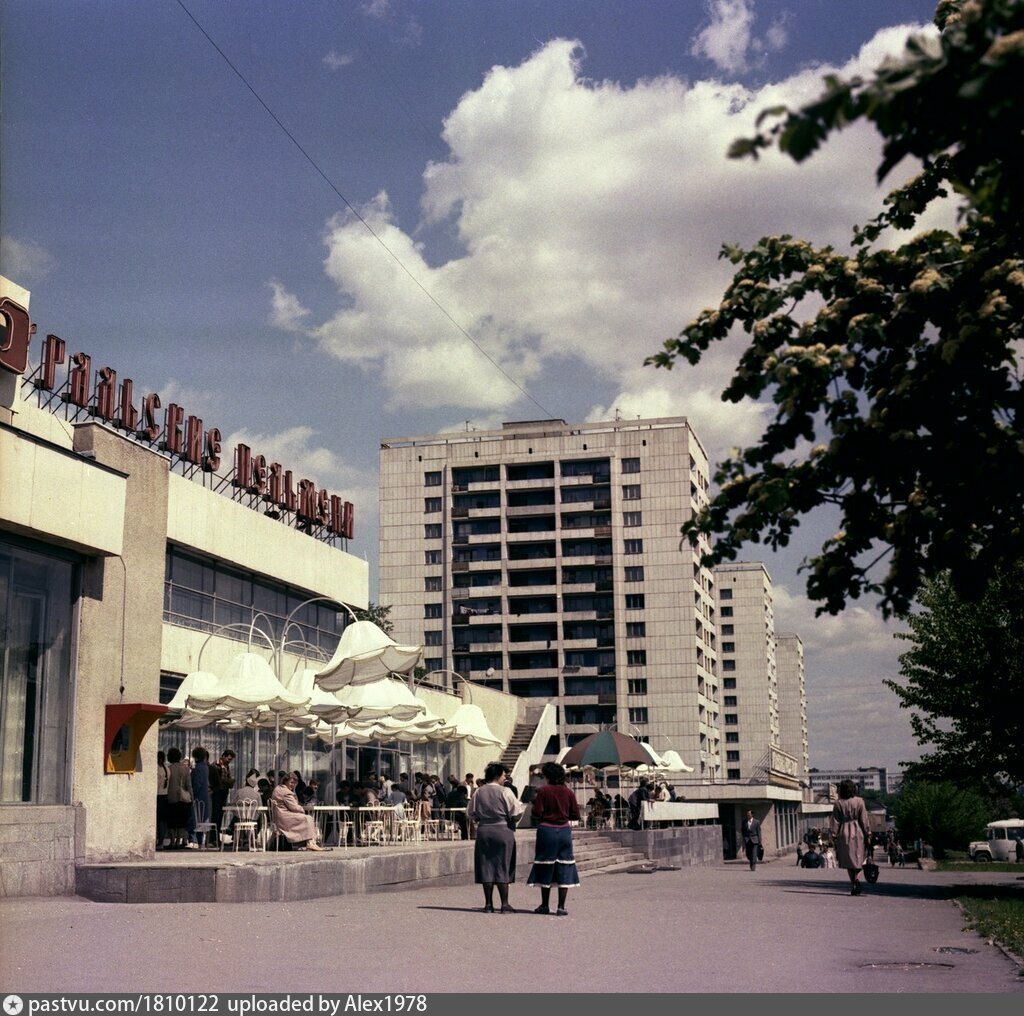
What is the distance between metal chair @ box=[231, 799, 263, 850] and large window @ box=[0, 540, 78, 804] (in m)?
5.24

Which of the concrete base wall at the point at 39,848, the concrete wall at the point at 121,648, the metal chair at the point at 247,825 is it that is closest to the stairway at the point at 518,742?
the metal chair at the point at 247,825

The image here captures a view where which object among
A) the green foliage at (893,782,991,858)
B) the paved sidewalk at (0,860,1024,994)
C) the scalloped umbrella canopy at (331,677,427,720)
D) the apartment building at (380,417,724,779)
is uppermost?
the apartment building at (380,417,724,779)

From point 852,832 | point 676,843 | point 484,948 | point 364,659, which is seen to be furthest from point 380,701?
point 676,843

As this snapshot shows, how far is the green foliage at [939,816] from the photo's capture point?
59594mm

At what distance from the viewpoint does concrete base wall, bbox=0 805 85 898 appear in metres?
15.0

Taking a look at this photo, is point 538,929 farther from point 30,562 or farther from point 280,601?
point 280,601

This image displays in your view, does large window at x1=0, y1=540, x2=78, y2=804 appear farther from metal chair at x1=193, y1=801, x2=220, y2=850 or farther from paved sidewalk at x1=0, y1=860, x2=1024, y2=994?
metal chair at x1=193, y1=801, x2=220, y2=850

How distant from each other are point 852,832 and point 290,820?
8.66 m

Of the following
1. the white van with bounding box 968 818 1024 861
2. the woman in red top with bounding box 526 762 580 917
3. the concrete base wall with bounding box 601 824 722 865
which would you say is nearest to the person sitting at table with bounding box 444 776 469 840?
the concrete base wall with bounding box 601 824 722 865

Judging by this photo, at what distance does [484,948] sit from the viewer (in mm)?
10383

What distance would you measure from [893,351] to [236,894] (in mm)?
9539

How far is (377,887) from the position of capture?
18.1 metres

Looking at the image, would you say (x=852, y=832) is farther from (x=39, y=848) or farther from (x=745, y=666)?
(x=745, y=666)

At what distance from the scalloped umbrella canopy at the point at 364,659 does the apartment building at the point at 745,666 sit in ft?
406
